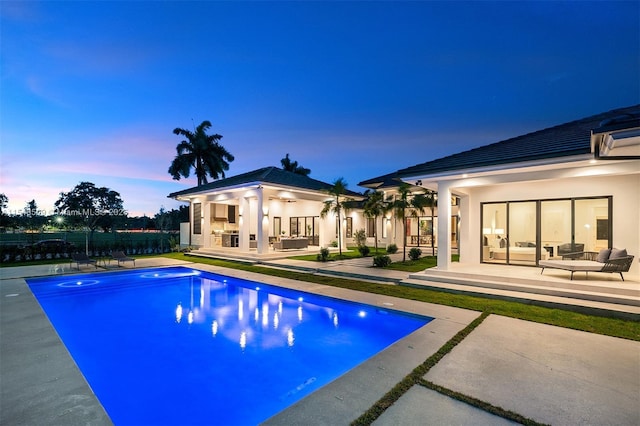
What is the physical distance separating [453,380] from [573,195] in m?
9.50

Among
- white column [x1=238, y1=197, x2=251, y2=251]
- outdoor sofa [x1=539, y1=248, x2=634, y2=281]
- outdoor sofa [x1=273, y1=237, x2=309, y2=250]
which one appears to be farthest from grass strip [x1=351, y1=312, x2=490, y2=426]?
outdoor sofa [x1=273, y1=237, x2=309, y2=250]

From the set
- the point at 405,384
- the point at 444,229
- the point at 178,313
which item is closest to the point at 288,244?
the point at 444,229

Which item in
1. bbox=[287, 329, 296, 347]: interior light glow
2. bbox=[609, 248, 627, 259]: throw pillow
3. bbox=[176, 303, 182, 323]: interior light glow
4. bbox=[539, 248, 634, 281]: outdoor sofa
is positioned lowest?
bbox=[176, 303, 182, 323]: interior light glow

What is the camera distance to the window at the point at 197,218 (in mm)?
22062

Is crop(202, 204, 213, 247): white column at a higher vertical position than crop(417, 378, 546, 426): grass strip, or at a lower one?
higher

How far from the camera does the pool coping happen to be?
115 inches

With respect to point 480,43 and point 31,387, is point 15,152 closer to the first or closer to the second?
point 31,387

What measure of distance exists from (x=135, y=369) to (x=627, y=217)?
1308cm

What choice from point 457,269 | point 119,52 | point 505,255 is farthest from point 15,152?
point 505,255

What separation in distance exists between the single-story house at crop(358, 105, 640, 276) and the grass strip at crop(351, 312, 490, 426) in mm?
5367

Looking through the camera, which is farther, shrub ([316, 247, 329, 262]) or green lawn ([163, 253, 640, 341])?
shrub ([316, 247, 329, 262])

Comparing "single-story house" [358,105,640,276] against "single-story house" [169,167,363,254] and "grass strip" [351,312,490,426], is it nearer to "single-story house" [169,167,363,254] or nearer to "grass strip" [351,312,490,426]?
"grass strip" [351,312,490,426]

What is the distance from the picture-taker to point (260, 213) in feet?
51.2

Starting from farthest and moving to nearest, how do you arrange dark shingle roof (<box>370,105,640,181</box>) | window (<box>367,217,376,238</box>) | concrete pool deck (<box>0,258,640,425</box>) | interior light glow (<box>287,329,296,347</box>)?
window (<box>367,217,376,238</box>)
dark shingle roof (<box>370,105,640,181</box>)
interior light glow (<box>287,329,296,347</box>)
concrete pool deck (<box>0,258,640,425</box>)
